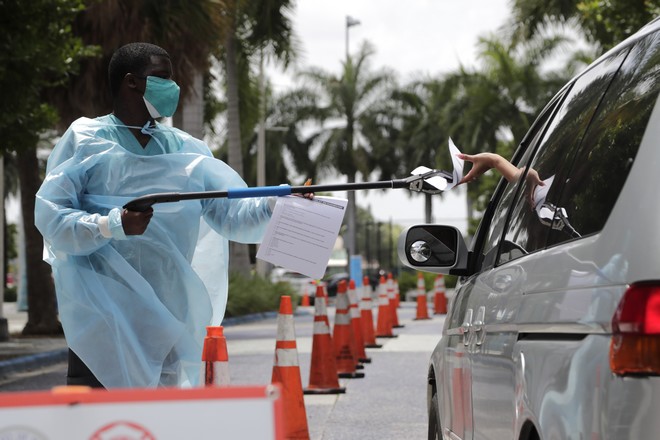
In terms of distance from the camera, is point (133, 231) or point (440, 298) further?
point (440, 298)

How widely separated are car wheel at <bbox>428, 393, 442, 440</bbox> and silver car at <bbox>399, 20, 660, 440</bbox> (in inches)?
33.8

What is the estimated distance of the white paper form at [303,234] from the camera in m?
4.60

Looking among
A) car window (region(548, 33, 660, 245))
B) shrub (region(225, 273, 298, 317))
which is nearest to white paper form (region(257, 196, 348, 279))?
car window (region(548, 33, 660, 245))

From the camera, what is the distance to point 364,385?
494 inches

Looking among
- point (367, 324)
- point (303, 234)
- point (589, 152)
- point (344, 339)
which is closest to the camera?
point (589, 152)

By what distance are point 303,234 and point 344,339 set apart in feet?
28.5

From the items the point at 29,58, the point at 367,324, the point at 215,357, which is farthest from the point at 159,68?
the point at 367,324

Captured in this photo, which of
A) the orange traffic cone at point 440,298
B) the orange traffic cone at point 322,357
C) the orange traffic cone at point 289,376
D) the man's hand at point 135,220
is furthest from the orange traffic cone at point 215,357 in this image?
the orange traffic cone at point 440,298

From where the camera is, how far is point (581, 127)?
365 cm

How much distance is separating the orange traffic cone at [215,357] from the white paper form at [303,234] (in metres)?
0.33

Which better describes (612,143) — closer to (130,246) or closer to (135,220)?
(135,220)

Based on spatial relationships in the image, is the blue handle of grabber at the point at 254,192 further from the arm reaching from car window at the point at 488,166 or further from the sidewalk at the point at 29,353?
the sidewalk at the point at 29,353

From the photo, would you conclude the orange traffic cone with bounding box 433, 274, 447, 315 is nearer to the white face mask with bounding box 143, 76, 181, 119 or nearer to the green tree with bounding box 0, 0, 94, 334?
the green tree with bounding box 0, 0, 94, 334

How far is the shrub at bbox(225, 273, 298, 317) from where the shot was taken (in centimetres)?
2756
